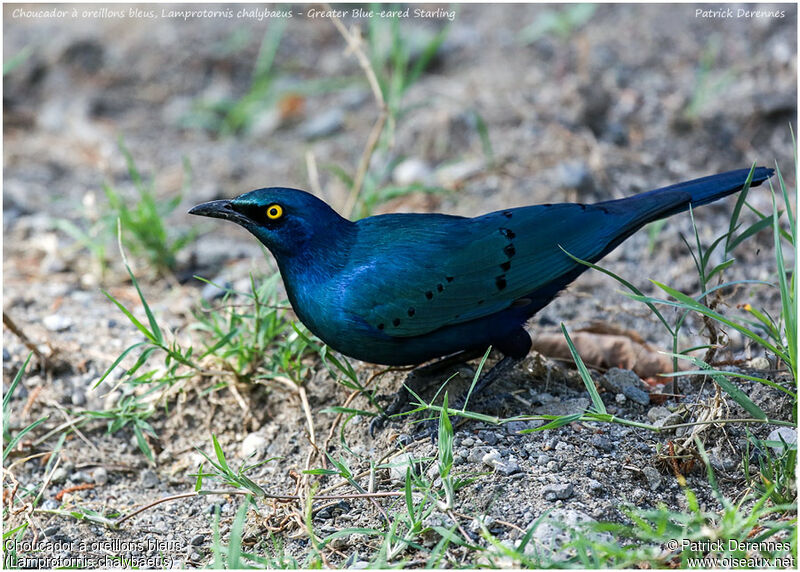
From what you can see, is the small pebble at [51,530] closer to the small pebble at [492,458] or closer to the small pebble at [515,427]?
the small pebble at [492,458]

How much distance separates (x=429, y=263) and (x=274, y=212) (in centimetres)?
63

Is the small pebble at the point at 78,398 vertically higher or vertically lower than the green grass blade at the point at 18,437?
lower

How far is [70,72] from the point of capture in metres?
7.20

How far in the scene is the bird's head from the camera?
3.41 meters

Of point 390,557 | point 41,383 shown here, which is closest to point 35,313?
point 41,383

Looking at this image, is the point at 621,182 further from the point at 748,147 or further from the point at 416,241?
the point at 416,241

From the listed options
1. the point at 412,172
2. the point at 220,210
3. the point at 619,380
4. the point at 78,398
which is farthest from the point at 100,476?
the point at 412,172

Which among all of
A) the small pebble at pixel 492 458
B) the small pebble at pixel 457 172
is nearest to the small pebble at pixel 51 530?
the small pebble at pixel 492 458

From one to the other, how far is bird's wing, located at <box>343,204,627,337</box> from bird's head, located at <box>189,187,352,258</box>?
19 cm

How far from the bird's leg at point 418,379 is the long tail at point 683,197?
0.86 m

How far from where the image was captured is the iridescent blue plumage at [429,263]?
334 cm

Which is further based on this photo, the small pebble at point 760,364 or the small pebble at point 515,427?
the small pebble at point 760,364

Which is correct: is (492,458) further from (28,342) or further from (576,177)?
(576,177)

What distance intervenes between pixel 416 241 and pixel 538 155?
95.6 inches
